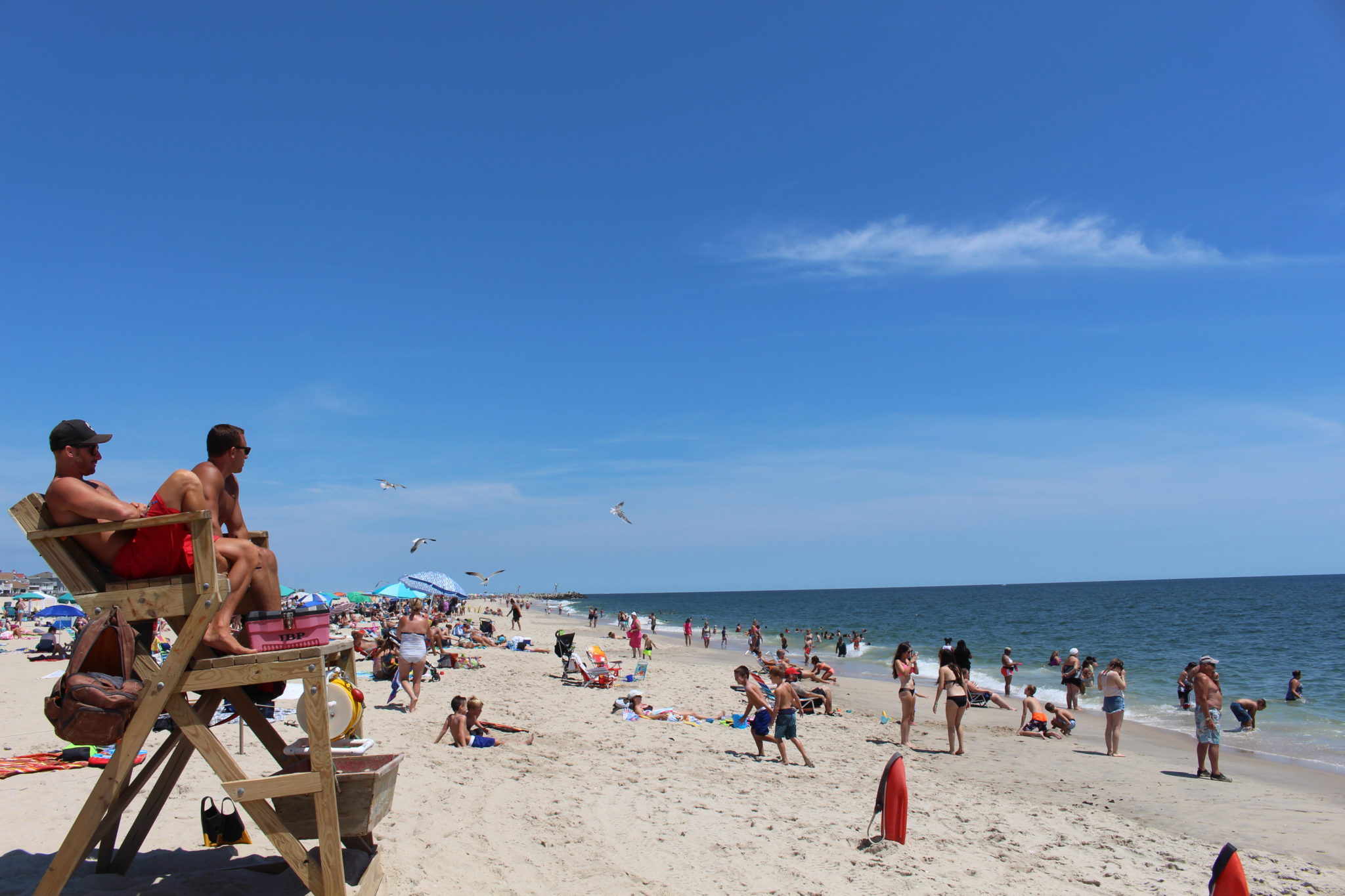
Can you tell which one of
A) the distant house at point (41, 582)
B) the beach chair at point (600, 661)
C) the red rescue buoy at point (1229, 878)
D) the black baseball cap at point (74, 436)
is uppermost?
the black baseball cap at point (74, 436)

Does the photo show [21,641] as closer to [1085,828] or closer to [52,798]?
[52,798]

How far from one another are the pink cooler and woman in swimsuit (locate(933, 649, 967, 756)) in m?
9.78

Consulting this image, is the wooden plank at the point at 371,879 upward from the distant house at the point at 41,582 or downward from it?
→ upward

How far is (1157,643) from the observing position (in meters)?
40.6

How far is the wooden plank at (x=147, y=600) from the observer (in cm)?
342

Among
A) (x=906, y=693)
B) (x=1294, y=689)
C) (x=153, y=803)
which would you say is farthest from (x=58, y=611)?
(x=1294, y=689)

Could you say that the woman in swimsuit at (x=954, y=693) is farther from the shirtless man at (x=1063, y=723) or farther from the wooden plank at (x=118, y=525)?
the wooden plank at (x=118, y=525)

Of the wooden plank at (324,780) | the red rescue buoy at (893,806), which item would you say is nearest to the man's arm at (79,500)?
the wooden plank at (324,780)

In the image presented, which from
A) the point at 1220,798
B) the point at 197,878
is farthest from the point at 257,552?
the point at 1220,798

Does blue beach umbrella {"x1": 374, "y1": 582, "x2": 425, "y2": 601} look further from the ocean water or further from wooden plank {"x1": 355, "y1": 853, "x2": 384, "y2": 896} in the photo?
wooden plank {"x1": 355, "y1": 853, "x2": 384, "y2": 896}

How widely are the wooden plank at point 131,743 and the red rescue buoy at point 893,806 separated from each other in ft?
17.1

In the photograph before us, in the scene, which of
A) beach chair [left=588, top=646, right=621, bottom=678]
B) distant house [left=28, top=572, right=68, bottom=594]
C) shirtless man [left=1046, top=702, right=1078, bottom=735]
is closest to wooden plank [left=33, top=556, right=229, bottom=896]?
beach chair [left=588, top=646, right=621, bottom=678]

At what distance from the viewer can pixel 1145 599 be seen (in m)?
92.9

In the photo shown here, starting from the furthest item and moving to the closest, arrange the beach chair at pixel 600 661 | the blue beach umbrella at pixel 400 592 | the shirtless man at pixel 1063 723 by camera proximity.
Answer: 1. the blue beach umbrella at pixel 400 592
2. the beach chair at pixel 600 661
3. the shirtless man at pixel 1063 723
